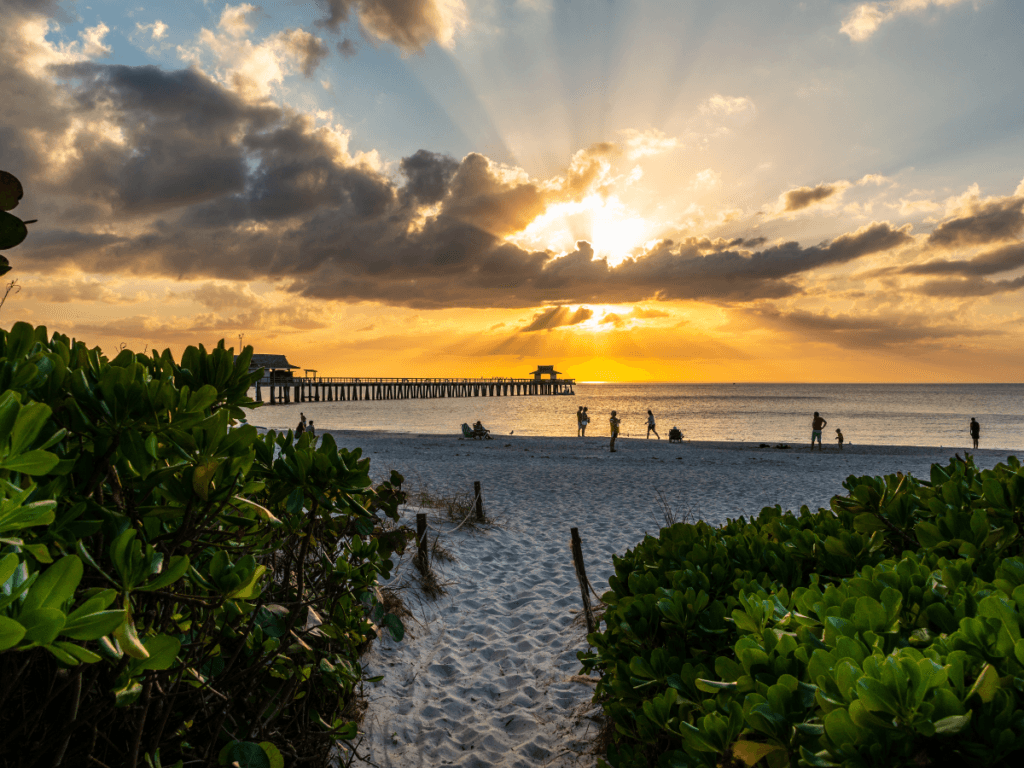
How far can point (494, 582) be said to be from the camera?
6.42 meters

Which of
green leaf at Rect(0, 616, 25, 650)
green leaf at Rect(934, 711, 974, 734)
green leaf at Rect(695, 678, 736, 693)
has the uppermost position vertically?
green leaf at Rect(0, 616, 25, 650)

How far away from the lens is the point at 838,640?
115 cm

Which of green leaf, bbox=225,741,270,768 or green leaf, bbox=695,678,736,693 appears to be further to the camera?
green leaf, bbox=225,741,270,768

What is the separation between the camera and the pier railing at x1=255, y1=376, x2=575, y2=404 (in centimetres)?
6819

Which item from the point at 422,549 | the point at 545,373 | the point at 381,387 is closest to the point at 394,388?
the point at 381,387

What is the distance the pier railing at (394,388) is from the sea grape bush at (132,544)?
184 feet

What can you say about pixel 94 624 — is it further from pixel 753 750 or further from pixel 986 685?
pixel 986 685

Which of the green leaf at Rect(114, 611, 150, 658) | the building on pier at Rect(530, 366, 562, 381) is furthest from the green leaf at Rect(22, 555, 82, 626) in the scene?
the building on pier at Rect(530, 366, 562, 381)

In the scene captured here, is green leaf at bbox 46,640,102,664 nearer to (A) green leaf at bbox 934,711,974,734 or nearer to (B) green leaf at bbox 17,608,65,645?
(B) green leaf at bbox 17,608,65,645

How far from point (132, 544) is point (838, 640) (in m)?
1.51

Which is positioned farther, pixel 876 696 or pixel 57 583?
pixel 876 696

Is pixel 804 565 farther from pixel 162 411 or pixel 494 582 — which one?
pixel 494 582

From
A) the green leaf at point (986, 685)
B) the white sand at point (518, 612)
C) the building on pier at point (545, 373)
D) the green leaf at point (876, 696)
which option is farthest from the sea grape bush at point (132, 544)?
the building on pier at point (545, 373)

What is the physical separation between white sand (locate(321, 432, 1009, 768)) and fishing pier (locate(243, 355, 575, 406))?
151 feet
